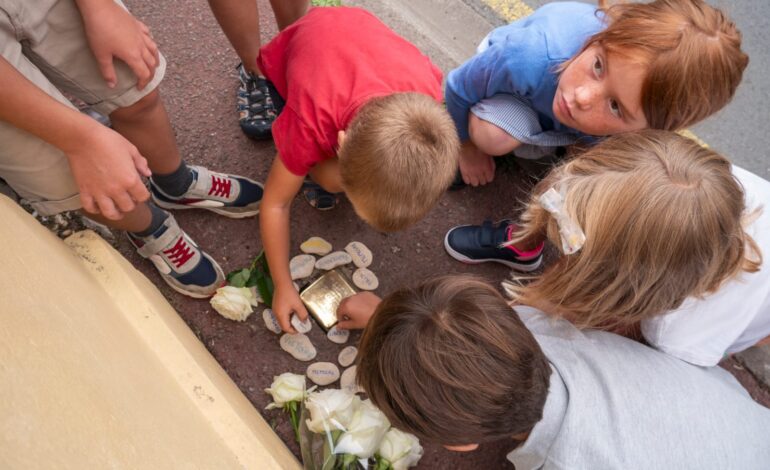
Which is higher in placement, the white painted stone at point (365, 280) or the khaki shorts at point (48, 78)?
the khaki shorts at point (48, 78)

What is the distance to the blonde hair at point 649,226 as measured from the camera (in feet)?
3.87

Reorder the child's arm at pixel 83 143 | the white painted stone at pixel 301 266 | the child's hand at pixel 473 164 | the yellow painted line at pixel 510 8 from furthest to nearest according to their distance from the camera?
the yellow painted line at pixel 510 8, the child's hand at pixel 473 164, the white painted stone at pixel 301 266, the child's arm at pixel 83 143

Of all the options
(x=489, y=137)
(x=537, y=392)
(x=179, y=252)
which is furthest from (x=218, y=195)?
(x=537, y=392)

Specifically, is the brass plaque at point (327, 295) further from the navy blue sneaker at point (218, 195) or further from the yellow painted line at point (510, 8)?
the yellow painted line at point (510, 8)

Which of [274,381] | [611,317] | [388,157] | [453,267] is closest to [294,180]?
[388,157]

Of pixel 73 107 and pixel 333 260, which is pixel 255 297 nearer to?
pixel 333 260

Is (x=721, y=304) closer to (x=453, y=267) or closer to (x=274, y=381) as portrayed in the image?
(x=453, y=267)

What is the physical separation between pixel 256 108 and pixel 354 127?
2.80ft

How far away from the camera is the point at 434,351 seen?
1.08m

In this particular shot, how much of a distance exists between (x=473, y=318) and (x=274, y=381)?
2.56 feet

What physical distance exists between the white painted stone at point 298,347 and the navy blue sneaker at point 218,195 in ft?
1.52

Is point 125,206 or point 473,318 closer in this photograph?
point 473,318

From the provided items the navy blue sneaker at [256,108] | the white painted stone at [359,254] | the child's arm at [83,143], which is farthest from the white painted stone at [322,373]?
the navy blue sneaker at [256,108]

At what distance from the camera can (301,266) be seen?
181 centimetres
